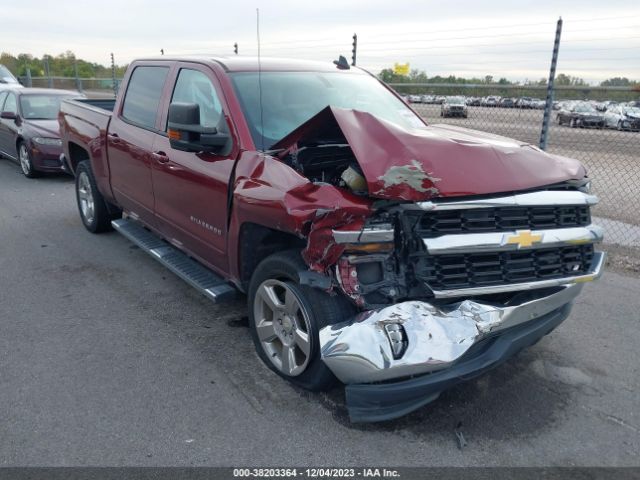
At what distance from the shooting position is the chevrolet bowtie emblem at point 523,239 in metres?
2.89

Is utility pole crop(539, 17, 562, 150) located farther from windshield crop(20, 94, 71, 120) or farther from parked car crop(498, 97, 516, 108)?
windshield crop(20, 94, 71, 120)

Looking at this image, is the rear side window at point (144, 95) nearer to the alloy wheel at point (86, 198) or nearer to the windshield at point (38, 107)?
the alloy wheel at point (86, 198)

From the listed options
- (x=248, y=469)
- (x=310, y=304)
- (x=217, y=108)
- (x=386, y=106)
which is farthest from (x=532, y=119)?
(x=248, y=469)

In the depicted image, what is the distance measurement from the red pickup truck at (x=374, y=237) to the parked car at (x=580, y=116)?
15.7ft

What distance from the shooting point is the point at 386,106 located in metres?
4.57

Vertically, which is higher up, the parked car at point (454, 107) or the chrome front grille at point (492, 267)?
the parked car at point (454, 107)

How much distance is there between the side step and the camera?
3.94m

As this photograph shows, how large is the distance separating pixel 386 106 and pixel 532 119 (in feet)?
12.2

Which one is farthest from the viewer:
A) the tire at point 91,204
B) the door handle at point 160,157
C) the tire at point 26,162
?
the tire at point 26,162

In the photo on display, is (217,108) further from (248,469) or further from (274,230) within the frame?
(248,469)

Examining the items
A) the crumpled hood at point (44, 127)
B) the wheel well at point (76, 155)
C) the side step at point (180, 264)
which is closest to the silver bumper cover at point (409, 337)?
the side step at point (180, 264)

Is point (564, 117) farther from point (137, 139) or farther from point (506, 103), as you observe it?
point (137, 139)

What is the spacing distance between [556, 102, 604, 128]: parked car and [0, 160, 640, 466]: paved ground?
3653 mm

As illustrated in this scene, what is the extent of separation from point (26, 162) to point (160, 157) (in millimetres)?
6984
